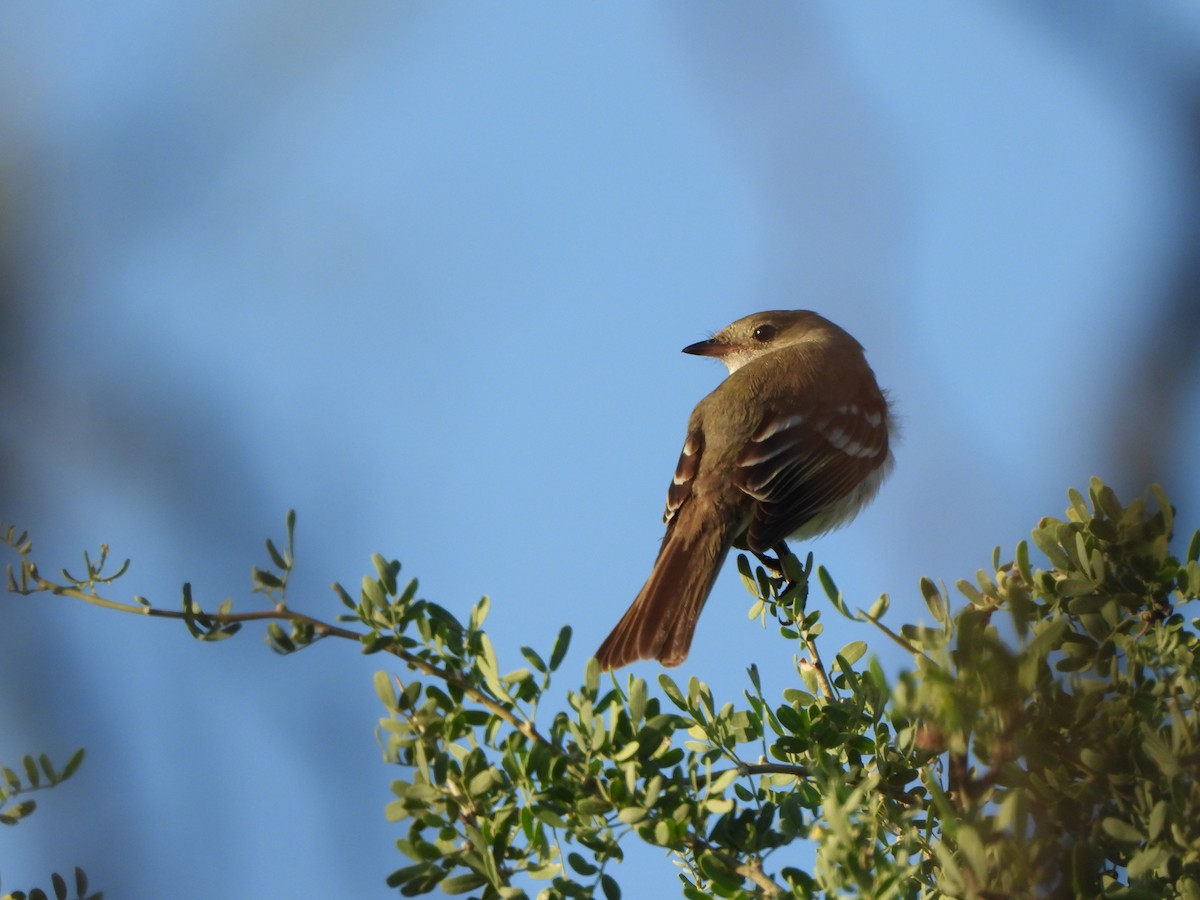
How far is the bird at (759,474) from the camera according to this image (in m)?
5.19

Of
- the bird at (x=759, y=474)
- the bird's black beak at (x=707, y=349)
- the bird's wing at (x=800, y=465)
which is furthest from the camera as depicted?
the bird's black beak at (x=707, y=349)

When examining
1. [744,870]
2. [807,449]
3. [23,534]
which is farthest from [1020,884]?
[807,449]

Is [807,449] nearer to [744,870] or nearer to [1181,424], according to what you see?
[744,870]

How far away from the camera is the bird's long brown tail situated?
197 inches

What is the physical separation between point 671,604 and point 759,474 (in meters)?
1.03

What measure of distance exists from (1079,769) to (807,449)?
389 cm

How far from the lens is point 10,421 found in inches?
Answer: 143

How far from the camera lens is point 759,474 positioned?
5.97 meters

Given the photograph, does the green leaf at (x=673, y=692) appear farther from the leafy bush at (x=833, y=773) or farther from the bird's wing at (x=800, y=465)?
the bird's wing at (x=800, y=465)

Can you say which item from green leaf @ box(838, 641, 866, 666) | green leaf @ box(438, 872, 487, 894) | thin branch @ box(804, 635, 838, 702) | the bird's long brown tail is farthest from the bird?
green leaf @ box(438, 872, 487, 894)

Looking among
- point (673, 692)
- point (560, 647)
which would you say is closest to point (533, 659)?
point (560, 647)

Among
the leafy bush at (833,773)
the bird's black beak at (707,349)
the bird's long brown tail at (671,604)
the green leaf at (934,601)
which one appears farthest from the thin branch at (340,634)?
the bird's black beak at (707,349)

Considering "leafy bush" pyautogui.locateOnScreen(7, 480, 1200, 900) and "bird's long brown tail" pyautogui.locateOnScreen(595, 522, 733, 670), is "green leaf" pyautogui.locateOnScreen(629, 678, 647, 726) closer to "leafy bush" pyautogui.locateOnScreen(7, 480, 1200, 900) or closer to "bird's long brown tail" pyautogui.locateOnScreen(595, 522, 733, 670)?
"leafy bush" pyautogui.locateOnScreen(7, 480, 1200, 900)

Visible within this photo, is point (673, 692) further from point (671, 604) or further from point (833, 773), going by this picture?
point (671, 604)
